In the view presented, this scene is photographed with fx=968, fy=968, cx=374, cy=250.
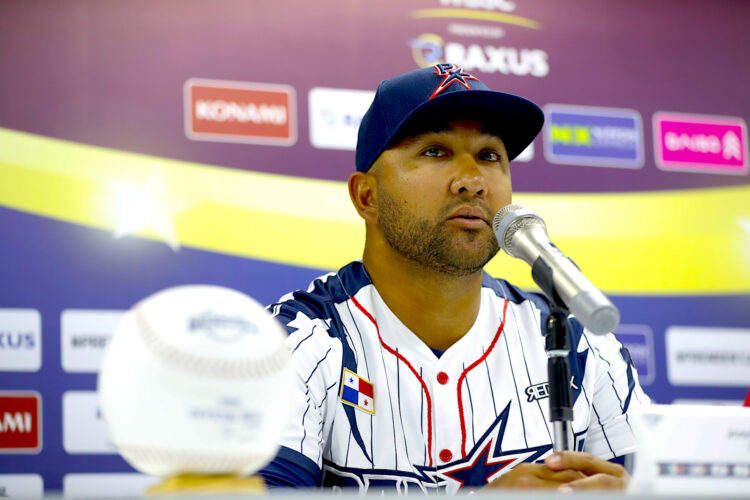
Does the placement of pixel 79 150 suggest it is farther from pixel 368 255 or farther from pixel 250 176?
pixel 368 255

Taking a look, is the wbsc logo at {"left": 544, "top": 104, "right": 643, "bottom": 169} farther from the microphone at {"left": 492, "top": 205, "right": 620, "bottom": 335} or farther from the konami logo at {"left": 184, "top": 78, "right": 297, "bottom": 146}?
the microphone at {"left": 492, "top": 205, "right": 620, "bottom": 335}

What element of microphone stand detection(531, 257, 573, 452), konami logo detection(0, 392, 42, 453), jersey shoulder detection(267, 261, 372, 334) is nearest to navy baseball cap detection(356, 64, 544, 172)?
jersey shoulder detection(267, 261, 372, 334)

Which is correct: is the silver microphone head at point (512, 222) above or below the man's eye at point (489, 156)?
below

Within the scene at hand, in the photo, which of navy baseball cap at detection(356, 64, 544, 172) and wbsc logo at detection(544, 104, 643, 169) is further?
wbsc logo at detection(544, 104, 643, 169)

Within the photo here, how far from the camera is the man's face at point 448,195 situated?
174 cm

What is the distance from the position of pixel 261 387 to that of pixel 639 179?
7.70 ft

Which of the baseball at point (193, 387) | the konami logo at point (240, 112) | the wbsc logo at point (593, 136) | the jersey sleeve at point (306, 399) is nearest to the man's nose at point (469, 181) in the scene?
the jersey sleeve at point (306, 399)

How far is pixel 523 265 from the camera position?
284cm

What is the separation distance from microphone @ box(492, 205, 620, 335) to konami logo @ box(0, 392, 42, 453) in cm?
149

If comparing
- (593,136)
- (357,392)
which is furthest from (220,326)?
(593,136)

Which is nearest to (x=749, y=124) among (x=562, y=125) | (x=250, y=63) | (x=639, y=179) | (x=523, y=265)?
(x=639, y=179)

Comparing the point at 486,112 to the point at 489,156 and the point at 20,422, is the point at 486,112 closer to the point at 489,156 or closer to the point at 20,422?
the point at 489,156

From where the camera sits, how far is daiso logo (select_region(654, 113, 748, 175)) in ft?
9.87

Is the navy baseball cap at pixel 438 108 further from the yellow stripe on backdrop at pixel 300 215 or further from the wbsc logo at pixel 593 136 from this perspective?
the wbsc logo at pixel 593 136
